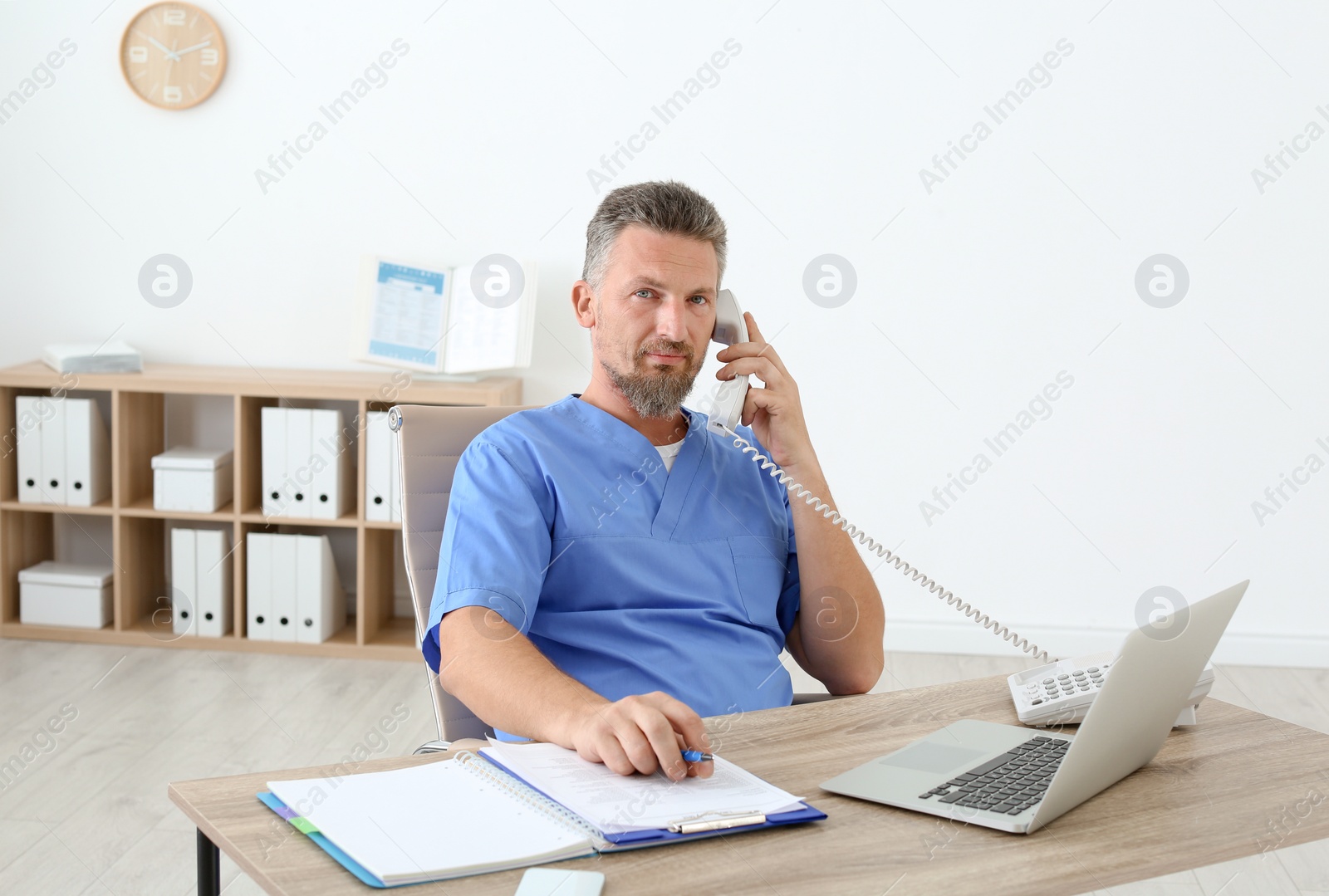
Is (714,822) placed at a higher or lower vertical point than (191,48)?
lower

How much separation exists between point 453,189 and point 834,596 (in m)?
2.48

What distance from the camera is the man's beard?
5.32ft

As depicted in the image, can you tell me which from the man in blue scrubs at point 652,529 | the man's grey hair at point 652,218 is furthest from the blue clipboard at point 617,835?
the man's grey hair at point 652,218

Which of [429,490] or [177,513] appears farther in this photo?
[177,513]

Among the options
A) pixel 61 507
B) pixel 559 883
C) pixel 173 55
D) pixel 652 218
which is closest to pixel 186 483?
pixel 61 507

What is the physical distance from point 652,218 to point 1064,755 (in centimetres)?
89

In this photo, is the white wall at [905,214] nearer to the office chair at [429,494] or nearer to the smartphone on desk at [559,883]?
the office chair at [429,494]

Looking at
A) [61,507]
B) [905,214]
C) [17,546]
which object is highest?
[905,214]

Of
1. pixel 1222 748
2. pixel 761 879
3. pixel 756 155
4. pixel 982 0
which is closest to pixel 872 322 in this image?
pixel 756 155

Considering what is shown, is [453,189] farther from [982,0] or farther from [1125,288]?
[1125,288]

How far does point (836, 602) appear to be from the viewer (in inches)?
64.6

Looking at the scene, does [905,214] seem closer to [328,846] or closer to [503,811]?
[503,811]

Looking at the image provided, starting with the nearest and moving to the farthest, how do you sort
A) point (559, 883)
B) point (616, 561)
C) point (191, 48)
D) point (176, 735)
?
point (559, 883), point (616, 561), point (176, 735), point (191, 48)

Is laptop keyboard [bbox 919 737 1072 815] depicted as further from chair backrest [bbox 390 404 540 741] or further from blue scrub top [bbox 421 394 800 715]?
chair backrest [bbox 390 404 540 741]
